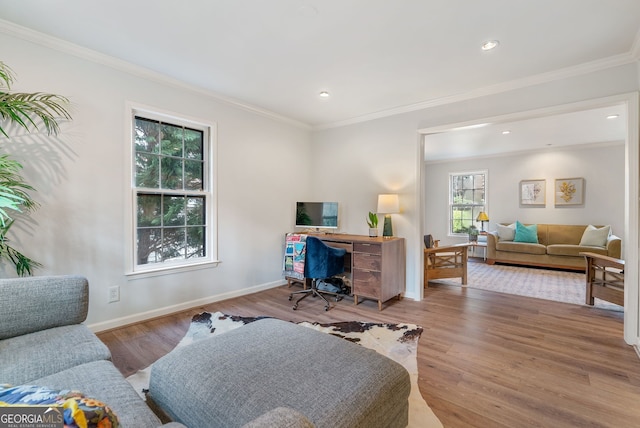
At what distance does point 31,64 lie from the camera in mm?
2314

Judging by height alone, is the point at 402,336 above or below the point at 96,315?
below

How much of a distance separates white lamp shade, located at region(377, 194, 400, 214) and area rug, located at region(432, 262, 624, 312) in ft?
5.95

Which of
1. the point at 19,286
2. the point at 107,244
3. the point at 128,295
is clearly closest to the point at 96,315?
the point at 128,295

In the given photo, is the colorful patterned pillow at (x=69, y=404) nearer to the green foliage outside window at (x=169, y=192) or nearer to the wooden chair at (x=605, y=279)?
the green foliage outside window at (x=169, y=192)

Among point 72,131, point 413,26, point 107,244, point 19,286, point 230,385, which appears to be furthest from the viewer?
point 107,244

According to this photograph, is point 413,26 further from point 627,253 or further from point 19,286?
point 19,286

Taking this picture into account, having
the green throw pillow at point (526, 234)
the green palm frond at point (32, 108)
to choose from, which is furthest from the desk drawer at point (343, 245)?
the green throw pillow at point (526, 234)

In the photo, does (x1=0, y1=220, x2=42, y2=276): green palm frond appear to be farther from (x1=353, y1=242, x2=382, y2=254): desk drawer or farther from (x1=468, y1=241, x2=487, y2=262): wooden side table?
(x1=468, y1=241, x2=487, y2=262): wooden side table

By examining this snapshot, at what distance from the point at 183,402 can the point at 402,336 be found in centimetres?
195

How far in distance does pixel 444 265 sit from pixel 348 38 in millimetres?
3485

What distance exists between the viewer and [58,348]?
1402mm

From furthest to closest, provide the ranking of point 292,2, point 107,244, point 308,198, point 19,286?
point 308,198
point 107,244
point 292,2
point 19,286

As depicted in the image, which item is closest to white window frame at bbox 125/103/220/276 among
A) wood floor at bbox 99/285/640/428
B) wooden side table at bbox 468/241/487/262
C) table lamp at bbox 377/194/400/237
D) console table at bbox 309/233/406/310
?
wood floor at bbox 99/285/640/428

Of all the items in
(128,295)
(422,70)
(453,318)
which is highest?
(422,70)
